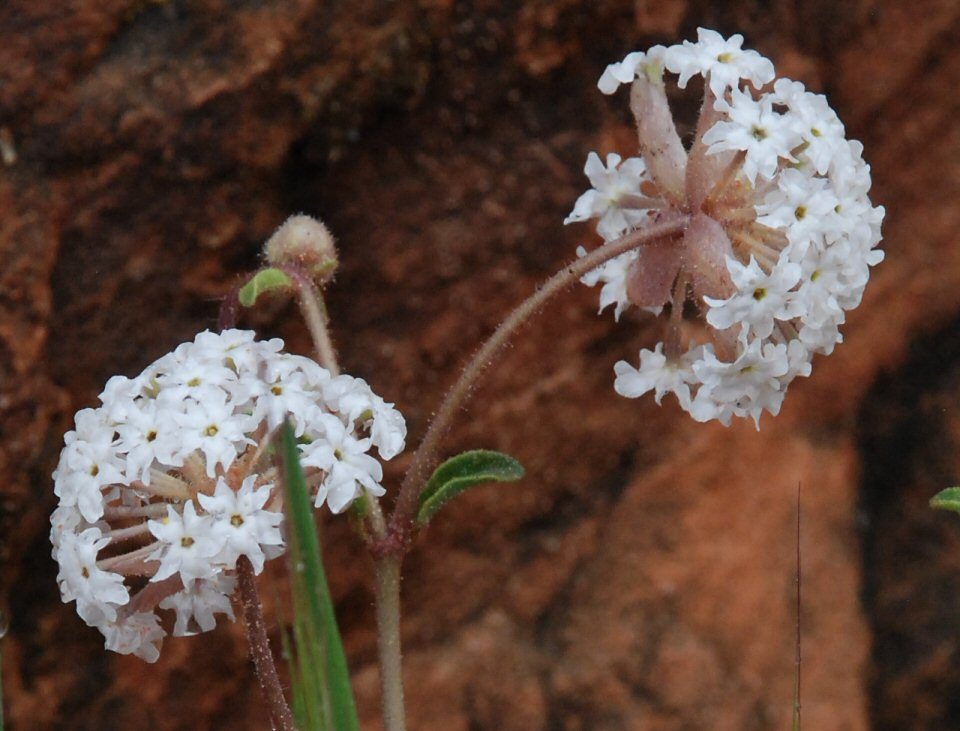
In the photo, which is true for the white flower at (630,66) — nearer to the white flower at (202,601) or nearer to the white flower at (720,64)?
the white flower at (720,64)

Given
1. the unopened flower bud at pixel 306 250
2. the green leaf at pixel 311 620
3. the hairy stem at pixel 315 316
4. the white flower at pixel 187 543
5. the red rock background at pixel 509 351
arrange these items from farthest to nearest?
the red rock background at pixel 509 351, the unopened flower bud at pixel 306 250, the hairy stem at pixel 315 316, the white flower at pixel 187 543, the green leaf at pixel 311 620

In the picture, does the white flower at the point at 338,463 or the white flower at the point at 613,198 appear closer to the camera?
the white flower at the point at 338,463

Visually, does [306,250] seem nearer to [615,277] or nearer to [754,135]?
[615,277]

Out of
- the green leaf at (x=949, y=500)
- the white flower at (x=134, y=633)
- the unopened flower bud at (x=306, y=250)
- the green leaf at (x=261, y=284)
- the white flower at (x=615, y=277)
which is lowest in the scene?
the green leaf at (x=949, y=500)

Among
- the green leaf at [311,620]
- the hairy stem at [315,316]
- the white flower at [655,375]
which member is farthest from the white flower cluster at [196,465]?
the white flower at [655,375]

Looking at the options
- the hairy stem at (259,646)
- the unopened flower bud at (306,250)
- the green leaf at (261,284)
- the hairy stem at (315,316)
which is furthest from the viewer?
the unopened flower bud at (306,250)

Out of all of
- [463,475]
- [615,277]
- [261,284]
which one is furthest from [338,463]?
[615,277]

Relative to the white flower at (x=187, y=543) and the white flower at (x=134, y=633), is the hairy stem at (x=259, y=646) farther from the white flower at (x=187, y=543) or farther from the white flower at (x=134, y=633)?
the white flower at (x=134, y=633)

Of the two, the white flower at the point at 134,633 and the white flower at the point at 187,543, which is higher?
the white flower at the point at 187,543
